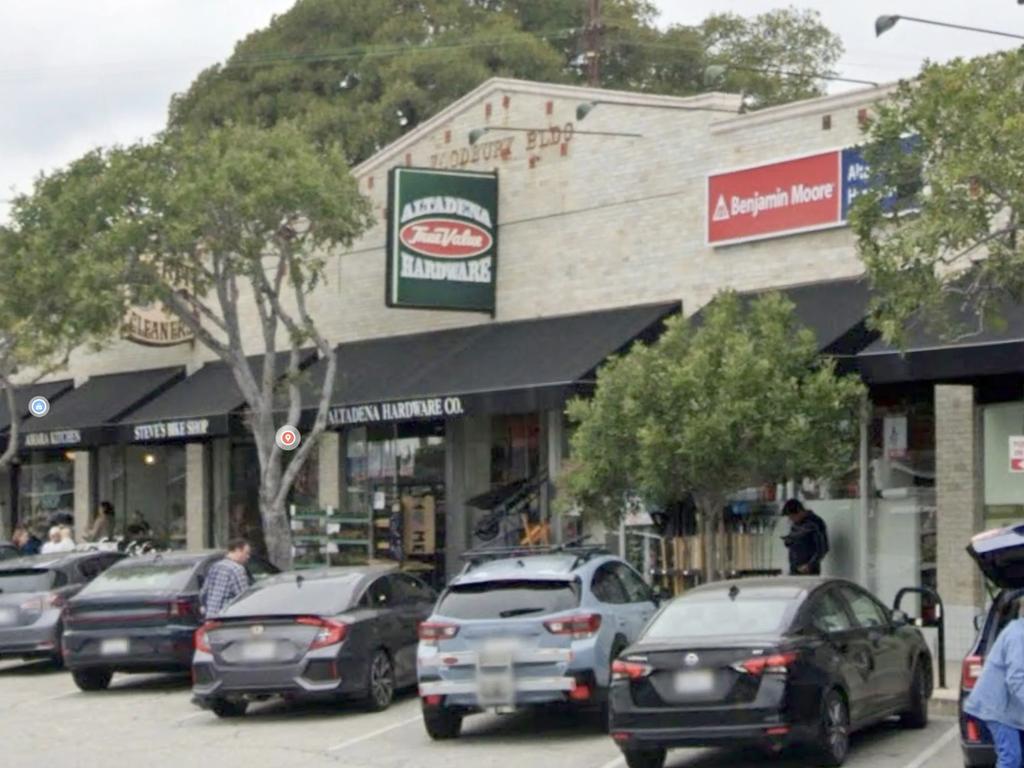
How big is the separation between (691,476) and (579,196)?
767cm

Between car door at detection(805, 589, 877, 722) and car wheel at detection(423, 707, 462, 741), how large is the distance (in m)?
3.43

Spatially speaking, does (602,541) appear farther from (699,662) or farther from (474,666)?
(699,662)

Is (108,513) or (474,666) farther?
(108,513)

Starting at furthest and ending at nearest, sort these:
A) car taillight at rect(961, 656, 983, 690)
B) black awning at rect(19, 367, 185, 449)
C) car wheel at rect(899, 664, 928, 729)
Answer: black awning at rect(19, 367, 185, 449) < car wheel at rect(899, 664, 928, 729) < car taillight at rect(961, 656, 983, 690)

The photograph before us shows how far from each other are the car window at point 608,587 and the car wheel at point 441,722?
61.7 inches

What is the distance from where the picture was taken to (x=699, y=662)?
13969 mm

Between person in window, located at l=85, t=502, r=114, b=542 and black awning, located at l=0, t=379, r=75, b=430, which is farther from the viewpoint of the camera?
black awning, located at l=0, t=379, r=75, b=430

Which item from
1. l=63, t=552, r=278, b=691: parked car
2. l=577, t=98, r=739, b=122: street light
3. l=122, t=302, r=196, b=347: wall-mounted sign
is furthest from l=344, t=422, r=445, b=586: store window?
l=63, t=552, r=278, b=691: parked car

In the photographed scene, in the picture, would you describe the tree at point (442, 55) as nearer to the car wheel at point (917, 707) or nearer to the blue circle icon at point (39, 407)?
the blue circle icon at point (39, 407)

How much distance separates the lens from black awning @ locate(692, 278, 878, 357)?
2085 cm

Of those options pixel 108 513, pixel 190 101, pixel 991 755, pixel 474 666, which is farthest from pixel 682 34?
pixel 991 755

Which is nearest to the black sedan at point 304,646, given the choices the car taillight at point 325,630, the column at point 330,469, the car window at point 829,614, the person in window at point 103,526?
the car taillight at point 325,630

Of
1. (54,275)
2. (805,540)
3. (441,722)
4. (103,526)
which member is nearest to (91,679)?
(441,722)

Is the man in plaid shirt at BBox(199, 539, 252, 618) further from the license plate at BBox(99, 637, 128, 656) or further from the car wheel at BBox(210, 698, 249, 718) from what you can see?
the car wheel at BBox(210, 698, 249, 718)
